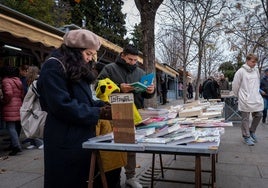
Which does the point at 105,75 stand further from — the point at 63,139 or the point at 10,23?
the point at 10,23

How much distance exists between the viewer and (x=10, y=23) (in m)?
6.50

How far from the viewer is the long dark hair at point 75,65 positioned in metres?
2.50

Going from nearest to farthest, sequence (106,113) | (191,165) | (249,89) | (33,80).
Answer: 1. (106,113)
2. (191,165)
3. (33,80)
4. (249,89)

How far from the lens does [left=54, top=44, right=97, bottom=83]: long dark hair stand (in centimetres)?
250

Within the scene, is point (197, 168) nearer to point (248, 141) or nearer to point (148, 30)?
point (248, 141)

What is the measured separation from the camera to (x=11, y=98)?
21.9 feet

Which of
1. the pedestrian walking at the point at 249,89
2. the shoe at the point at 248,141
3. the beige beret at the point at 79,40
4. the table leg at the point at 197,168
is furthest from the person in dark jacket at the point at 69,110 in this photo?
the shoe at the point at 248,141

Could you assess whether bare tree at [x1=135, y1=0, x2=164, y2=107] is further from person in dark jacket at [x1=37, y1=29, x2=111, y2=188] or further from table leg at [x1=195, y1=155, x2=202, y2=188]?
table leg at [x1=195, y1=155, x2=202, y2=188]

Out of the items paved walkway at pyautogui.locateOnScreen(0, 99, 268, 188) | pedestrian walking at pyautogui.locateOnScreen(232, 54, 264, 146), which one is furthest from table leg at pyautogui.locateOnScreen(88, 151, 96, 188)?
pedestrian walking at pyautogui.locateOnScreen(232, 54, 264, 146)

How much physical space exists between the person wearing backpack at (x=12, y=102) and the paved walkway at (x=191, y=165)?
32 cm

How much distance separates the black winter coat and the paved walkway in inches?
86.6

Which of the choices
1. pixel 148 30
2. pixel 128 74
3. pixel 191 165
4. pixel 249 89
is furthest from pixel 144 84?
pixel 148 30

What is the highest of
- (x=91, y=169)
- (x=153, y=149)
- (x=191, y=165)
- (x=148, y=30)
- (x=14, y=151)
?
(x=148, y=30)

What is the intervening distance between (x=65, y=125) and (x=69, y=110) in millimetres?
176
